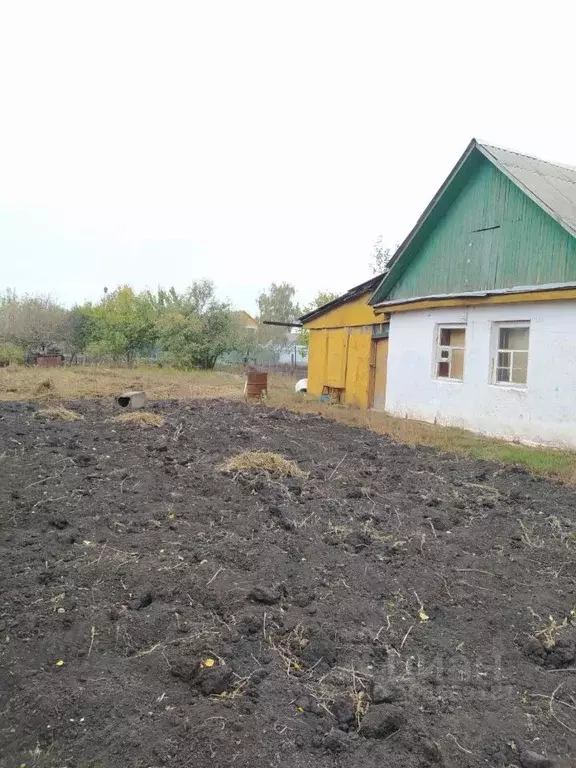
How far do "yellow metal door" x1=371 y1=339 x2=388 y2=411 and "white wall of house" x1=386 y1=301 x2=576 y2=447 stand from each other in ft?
2.96

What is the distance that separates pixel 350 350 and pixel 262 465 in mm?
9110

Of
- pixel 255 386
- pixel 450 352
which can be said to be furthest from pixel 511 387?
pixel 255 386

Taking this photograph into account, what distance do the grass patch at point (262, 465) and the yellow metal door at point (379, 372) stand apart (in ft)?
24.2

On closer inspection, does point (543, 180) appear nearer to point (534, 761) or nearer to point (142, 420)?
point (142, 420)

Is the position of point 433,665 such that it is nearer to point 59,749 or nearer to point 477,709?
point 477,709

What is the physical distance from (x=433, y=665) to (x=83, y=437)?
22.0ft

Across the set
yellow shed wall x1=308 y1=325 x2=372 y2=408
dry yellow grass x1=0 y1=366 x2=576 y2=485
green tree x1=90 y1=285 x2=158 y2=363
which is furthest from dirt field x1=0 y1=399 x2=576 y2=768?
green tree x1=90 y1=285 x2=158 y2=363

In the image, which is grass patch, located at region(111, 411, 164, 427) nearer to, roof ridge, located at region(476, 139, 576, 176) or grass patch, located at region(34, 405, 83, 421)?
grass patch, located at region(34, 405, 83, 421)

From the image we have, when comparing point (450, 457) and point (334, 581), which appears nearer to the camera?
point (334, 581)

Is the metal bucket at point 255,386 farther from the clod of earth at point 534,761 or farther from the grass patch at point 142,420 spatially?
the clod of earth at point 534,761

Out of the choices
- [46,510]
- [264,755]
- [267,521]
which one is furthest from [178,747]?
[46,510]

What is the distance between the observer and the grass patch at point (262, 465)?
6.65 metres

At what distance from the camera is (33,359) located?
30047 mm

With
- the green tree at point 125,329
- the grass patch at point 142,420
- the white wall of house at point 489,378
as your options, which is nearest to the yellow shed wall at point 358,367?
the white wall of house at point 489,378
